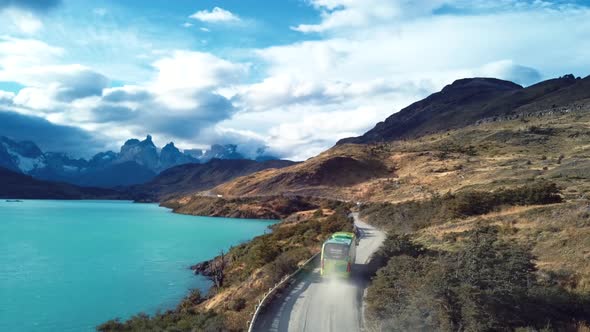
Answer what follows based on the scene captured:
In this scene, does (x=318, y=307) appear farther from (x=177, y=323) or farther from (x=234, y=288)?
(x=234, y=288)

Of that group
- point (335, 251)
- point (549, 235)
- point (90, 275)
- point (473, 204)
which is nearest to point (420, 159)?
point (473, 204)

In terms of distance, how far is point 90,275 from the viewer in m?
47.1

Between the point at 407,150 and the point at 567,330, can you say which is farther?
the point at 407,150

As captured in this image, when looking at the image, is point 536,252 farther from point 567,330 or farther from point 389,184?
point 389,184

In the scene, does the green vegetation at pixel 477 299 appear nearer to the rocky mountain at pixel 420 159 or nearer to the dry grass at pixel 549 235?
the dry grass at pixel 549 235

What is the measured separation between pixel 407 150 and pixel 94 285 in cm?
11092

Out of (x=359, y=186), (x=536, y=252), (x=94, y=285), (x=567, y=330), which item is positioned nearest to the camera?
(x=567, y=330)

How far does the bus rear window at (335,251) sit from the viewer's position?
24.3m

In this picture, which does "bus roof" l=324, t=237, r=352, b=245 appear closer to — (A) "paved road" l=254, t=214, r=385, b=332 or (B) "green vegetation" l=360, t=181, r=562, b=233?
(A) "paved road" l=254, t=214, r=385, b=332

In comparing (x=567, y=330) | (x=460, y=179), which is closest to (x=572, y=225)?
(x=567, y=330)

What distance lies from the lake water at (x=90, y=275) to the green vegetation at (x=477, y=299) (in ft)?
76.3

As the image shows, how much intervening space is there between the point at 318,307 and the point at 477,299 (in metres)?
7.95

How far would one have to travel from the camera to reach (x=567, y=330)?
46.9 feet

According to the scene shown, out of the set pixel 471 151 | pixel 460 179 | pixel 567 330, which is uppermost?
pixel 471 151
